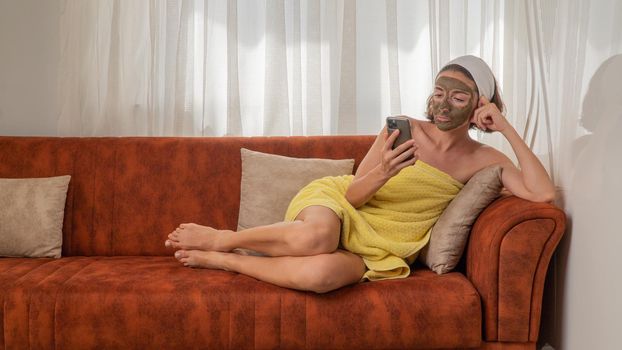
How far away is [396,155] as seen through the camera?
2.53 meters

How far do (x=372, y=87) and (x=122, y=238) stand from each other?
1.32m

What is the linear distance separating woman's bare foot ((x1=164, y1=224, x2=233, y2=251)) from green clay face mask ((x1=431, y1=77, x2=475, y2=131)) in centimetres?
87

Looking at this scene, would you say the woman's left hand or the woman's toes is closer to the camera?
the woman's left hand

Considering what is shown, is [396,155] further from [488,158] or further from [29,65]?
[29,65]

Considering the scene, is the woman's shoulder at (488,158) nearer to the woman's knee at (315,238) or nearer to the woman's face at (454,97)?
the woman's face at (454,97)

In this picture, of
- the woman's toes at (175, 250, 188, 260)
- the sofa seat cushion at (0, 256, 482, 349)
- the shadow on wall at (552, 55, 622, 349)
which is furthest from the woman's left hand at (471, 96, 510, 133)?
the woman's toes at (175, 250, 188, 260)

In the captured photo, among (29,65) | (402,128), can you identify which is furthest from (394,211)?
(29,65)

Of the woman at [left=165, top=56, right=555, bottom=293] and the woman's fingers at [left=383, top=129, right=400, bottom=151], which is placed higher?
the woman's fingers at [left=383, top=129, right=400, bottom=151]

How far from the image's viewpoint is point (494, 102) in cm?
272

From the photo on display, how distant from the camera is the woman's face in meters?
2.62

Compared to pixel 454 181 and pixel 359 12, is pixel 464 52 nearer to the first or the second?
pixel 359 12

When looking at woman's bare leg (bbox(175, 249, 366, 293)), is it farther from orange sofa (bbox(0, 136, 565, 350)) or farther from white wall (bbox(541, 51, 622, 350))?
white wall (bbox(541, 51, 622, 350))

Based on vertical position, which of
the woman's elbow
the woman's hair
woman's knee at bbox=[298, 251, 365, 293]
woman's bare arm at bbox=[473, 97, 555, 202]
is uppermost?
the woman's hair

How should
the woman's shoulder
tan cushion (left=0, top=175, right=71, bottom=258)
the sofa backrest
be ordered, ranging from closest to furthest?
the woman's shoulder, tan cushion (left=0, top=175, right=71, bottom=258), the sofa backrest
